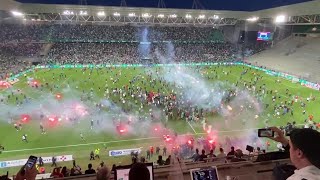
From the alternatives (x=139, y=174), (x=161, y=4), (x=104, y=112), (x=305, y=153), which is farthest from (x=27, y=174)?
(x=161, y=4)

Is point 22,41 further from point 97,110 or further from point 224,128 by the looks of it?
point 224,128

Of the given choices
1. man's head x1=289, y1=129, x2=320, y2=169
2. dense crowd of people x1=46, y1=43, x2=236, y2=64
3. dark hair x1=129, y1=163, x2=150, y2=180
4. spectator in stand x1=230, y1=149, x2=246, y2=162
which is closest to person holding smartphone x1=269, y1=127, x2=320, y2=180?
man's head x1=289, y1=129, x2=320, y2=169

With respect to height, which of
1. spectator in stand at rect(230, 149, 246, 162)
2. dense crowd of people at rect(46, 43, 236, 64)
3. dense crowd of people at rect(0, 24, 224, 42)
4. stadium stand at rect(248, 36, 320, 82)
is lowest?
spectator in stand at rect(230, 149, 246, 162)

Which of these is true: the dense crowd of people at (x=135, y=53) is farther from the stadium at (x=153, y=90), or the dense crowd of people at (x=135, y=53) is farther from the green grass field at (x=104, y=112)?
the green grass field at (x=104, y=112)

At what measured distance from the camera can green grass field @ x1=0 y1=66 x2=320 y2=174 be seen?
20.3m

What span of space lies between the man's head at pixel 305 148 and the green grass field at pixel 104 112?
15456 millimetres

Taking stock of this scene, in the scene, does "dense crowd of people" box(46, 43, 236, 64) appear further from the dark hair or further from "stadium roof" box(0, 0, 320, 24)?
the dark hair

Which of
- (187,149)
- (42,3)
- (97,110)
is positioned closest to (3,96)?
(97,110)

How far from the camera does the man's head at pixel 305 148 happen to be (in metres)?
2.51

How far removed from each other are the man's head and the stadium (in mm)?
27

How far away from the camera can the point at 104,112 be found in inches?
1057

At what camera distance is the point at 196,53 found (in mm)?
61031

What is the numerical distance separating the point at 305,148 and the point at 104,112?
990 inches

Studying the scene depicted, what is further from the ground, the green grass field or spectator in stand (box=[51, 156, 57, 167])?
the green grass field
